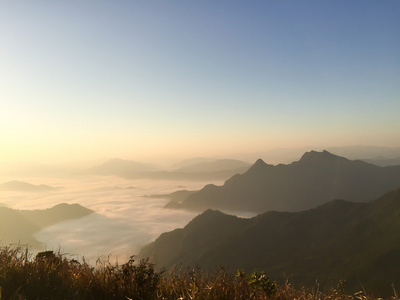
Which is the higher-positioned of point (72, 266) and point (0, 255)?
point (0, 255)

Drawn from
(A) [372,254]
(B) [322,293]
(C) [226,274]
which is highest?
(C) [226,274]

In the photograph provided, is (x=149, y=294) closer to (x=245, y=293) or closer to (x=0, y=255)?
(x=245, y=293)

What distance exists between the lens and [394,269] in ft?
542

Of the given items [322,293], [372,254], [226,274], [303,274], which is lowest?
[303,274]

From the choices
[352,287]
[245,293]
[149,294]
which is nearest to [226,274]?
[245,293]

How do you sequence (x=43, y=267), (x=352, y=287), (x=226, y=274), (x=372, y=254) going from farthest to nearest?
(x=372, y=254), (x=352, y=287), (x=43, y=267), (x=226, y=274)

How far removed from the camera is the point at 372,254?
186 meters

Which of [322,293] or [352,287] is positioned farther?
[352,287]

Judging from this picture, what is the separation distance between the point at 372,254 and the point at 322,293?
220303mm

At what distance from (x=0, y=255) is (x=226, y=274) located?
4.61 m

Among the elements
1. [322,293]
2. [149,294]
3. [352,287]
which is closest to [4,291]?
[149,294]

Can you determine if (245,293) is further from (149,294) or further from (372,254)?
(372,254)

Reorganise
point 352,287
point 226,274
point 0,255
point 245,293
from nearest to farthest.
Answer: point 245,293 < point 226,274 < point 0,255 < point 352,287

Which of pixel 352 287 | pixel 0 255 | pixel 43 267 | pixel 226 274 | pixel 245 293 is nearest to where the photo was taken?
pixel 245 293
